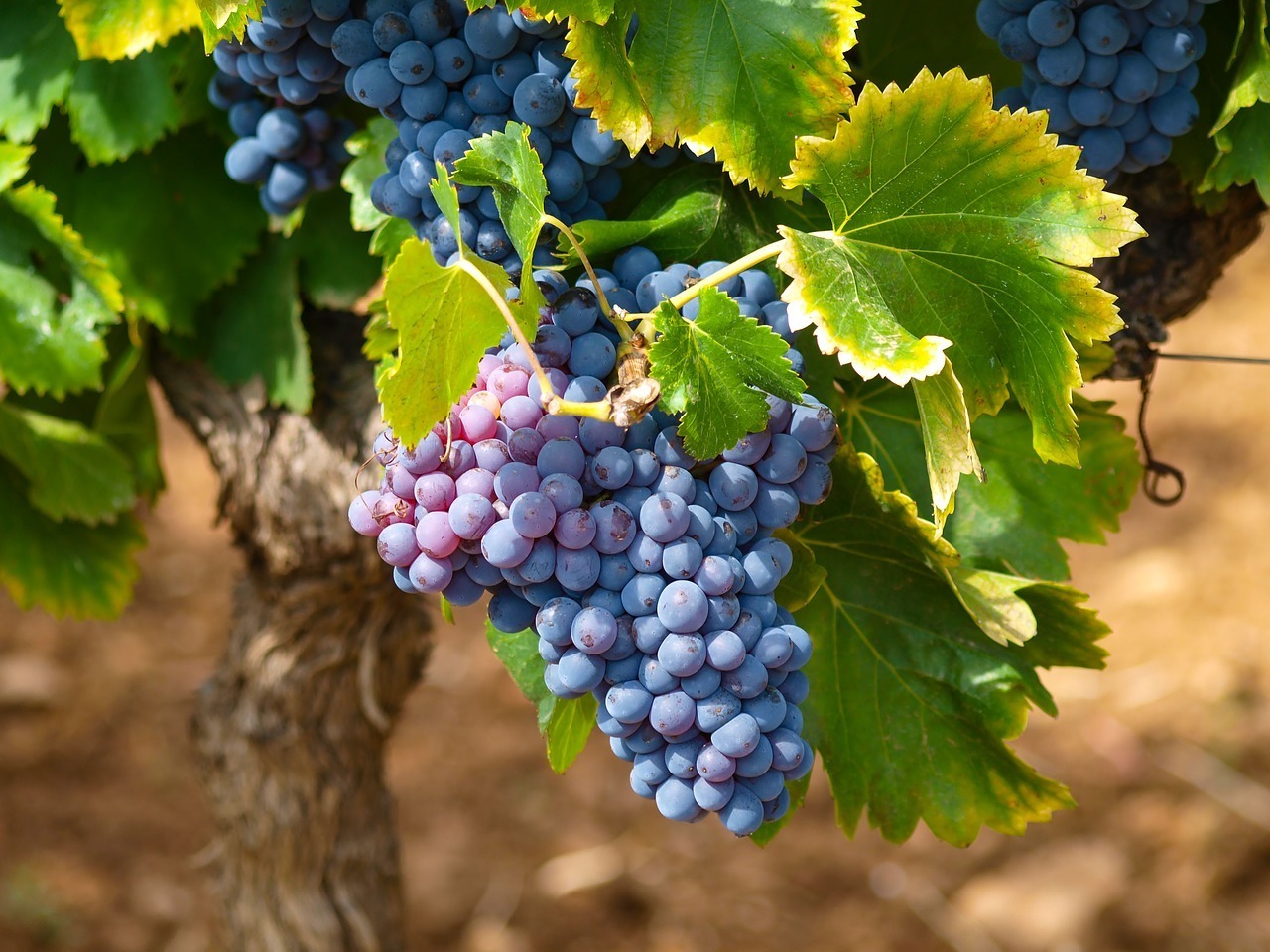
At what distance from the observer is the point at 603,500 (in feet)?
1.95

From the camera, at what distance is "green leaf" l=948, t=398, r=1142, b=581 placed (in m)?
0.80

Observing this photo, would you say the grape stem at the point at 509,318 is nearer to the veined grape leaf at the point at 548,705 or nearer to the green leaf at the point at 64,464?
the veined grape leaf at the point at 548,705

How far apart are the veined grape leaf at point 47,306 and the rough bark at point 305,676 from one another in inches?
6.9

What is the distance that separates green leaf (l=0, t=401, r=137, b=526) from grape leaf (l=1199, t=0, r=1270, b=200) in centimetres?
93

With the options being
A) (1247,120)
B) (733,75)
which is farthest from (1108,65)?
(733,75)

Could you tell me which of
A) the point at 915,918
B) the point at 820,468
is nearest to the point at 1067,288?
the point at 820,468

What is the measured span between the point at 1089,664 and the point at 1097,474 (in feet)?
0.49

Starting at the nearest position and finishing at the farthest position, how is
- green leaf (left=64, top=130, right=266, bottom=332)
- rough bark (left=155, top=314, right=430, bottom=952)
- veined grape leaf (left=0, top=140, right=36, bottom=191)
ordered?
veined grape leaf (left=0, top=140, right=36, bottom=191), green leaf (left=64, top=130, right=266, bottom=332), rough bark (left=155, top=314, right=430, bottom=952)

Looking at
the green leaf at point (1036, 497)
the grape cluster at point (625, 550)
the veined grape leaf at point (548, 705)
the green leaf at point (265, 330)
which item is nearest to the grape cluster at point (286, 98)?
the green leaf at point (265, 330)

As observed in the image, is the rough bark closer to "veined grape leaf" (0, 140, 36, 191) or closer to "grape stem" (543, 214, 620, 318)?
"veined grape leaf" (0, 140, 36, 191)

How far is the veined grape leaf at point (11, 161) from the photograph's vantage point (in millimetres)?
918

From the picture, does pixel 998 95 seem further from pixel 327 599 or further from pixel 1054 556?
pixel 327 599

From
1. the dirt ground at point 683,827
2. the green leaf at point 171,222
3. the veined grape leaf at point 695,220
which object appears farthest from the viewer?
the dirt ground at point 683,827

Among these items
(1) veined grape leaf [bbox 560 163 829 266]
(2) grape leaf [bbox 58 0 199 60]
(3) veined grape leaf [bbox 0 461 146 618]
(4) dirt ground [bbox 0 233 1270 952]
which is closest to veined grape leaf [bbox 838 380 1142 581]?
(1) veined grape leaf [bbox 560 163 829 266]
